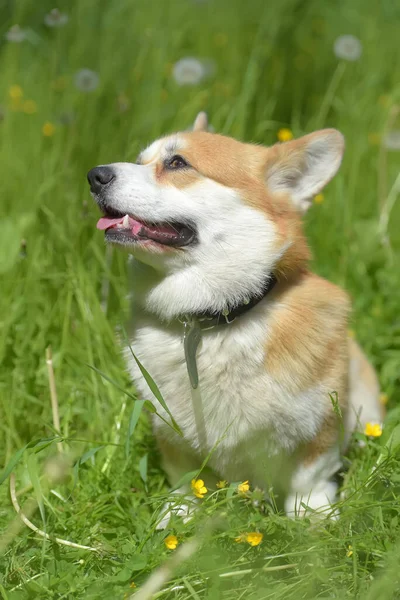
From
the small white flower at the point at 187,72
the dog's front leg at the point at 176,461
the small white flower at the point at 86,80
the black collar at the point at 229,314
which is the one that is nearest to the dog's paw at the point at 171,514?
the dog's front leg at the point at 176,461

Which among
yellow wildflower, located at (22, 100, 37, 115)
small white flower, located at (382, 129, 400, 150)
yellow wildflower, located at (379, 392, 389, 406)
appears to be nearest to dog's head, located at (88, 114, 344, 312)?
yellow wildflower, located at (379, 392, 389, 406)

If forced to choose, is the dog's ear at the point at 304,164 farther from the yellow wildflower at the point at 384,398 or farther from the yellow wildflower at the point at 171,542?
the yellow wildflower at the point at 171,542

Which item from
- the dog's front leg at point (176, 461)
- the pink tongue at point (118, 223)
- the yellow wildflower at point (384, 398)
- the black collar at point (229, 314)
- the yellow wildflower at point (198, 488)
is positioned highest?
the pink tongue at point (118, 223)

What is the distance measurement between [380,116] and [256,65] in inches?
41.7

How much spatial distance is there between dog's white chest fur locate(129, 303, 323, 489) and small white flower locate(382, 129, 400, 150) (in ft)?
7.30

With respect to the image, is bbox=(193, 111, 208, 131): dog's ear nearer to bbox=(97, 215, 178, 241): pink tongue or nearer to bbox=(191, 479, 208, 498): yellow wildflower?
bbox=(97, 215, 178, 241): pink tongue

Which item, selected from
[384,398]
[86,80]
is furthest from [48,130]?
[384,398]

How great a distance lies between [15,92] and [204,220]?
2756mm

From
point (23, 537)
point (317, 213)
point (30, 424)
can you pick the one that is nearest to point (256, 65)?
point (317, 213)

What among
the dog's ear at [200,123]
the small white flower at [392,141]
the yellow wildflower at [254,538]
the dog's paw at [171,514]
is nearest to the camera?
the yellow wildflower at [254,538]

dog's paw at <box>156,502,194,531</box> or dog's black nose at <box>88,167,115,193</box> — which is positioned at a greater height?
dog's black nose at <box>88,167,115,193</box>

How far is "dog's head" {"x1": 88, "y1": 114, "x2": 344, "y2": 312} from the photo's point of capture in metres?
2.25

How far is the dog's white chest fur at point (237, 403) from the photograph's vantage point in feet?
7.41

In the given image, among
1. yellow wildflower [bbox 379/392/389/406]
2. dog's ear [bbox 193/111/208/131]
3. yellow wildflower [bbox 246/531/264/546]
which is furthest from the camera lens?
yellow wildflower [bbox 379/392/389/406]
